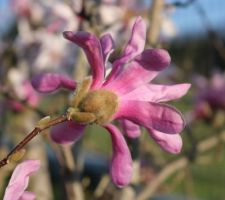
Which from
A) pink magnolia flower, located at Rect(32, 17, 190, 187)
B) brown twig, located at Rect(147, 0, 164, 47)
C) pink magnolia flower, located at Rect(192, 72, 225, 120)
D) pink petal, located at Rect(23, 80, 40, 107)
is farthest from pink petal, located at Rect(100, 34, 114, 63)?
pink magnolia flower, located at Rect(192, 72, 225, 120)

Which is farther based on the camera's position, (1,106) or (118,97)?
(1,106)

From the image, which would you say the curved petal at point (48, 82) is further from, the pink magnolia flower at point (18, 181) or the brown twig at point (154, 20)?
the brown twig at point (154, 20)

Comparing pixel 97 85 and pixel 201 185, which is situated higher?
pixel 97 85

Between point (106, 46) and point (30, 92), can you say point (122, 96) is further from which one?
point (30, 92)

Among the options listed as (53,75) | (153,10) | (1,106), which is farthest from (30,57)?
(53,75)

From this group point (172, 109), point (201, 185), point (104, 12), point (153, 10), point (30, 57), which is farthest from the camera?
point (201, 185)

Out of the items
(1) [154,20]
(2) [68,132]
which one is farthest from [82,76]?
(2) [68,132]

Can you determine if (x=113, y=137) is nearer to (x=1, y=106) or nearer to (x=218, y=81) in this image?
(x=1, y=106)

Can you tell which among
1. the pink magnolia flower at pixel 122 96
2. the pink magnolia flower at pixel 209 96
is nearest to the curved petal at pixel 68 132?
the pink magnolia flower at pixel 122 96
